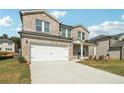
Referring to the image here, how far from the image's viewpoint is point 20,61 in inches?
721

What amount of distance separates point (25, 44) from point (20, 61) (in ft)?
6.33

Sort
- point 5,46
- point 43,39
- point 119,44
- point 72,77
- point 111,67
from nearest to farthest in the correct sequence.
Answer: point 72,77 → point 111,67 → point 43,39 → point 119,44 → point 5,46

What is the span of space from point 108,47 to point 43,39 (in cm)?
1567

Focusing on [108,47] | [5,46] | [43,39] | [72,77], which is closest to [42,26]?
[43,39]

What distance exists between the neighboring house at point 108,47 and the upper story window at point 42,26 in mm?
10054

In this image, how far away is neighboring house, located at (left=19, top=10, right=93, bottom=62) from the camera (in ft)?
62.8

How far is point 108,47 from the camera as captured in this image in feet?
105

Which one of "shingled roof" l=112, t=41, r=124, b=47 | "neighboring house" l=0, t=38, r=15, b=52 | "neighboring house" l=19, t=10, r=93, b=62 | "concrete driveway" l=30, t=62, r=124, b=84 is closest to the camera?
"concrete driveway" l=30, t=62, r=124, b=84

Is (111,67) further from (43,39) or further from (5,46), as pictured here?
(5,46)

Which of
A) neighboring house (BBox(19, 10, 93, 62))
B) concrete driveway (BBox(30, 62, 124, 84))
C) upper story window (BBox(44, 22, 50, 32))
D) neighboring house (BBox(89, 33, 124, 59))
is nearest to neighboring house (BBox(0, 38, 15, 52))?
neighboring house (BBox(89, 33, 124, 59))

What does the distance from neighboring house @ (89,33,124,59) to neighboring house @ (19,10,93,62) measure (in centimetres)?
501

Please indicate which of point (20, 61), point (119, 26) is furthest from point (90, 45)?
point (20, 61)

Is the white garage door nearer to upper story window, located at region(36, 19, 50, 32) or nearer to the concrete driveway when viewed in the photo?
upper story window, located at region(36, 19, 50, 32)
